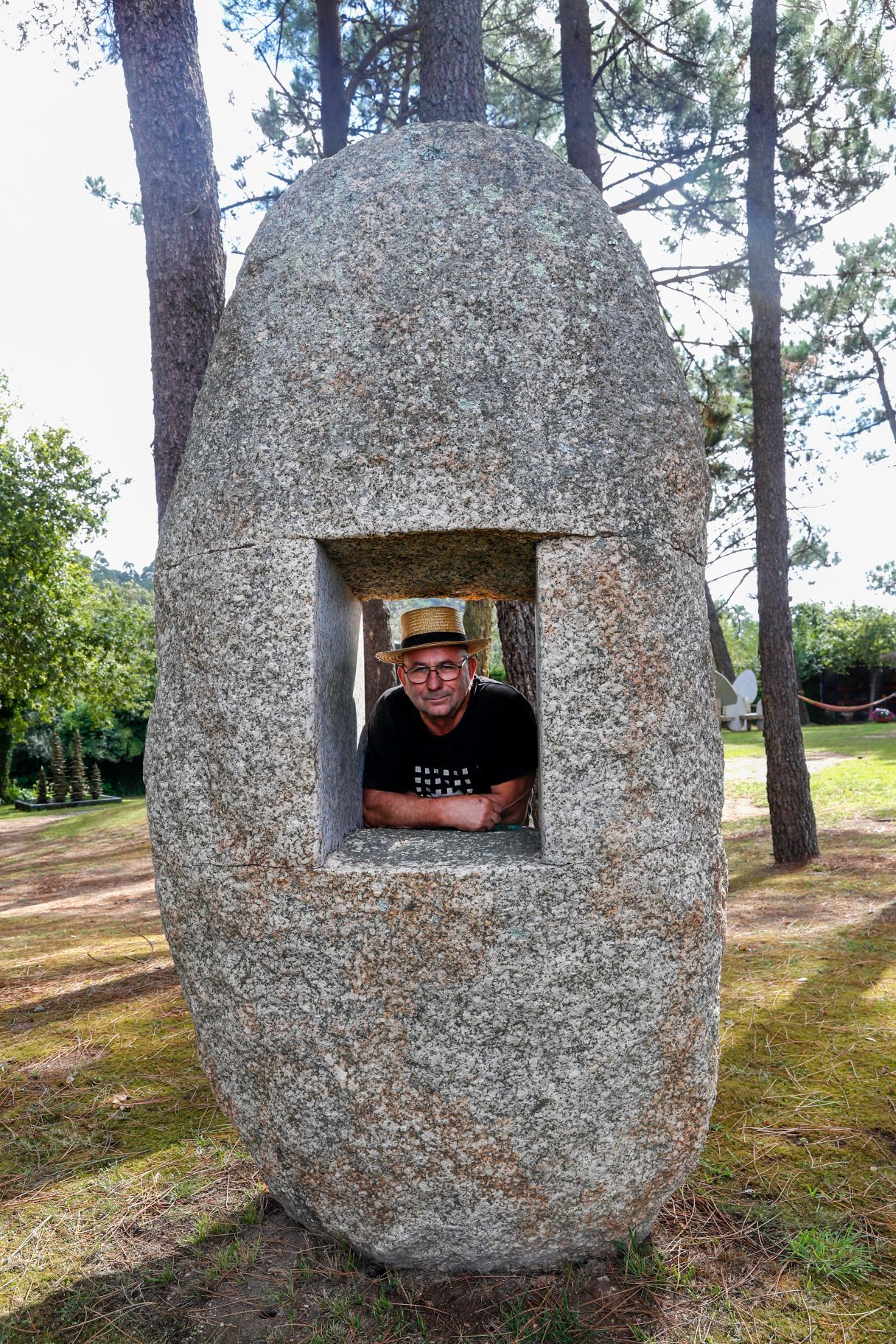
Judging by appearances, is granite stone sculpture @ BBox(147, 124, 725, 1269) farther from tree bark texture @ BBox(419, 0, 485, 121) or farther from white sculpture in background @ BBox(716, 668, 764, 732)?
white sculpture in background @ BBox(716, 668, 764, 732)

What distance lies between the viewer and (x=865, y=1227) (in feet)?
8.90

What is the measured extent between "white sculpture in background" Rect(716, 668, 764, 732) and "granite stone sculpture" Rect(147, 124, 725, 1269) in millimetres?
18788

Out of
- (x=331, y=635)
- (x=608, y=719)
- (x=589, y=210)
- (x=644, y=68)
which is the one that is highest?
(x=644, y=68)

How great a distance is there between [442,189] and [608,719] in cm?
157

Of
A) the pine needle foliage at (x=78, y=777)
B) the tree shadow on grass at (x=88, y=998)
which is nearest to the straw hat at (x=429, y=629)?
the tree shadow on grass at (x=88, y=998)

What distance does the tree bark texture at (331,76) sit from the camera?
26.6ft

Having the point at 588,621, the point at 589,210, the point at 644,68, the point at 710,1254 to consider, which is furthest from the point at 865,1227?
the point at 644,68

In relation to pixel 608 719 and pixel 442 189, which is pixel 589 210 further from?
pixel 608 719

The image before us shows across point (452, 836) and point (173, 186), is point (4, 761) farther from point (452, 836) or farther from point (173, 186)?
point (452, 836)

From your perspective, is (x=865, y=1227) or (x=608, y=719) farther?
(x=865, y=1227)

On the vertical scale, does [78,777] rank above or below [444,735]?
below

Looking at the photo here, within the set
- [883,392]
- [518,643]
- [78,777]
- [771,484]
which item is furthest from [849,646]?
[518,643]

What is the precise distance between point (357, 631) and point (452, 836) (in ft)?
2.57

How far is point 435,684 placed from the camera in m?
3.01
